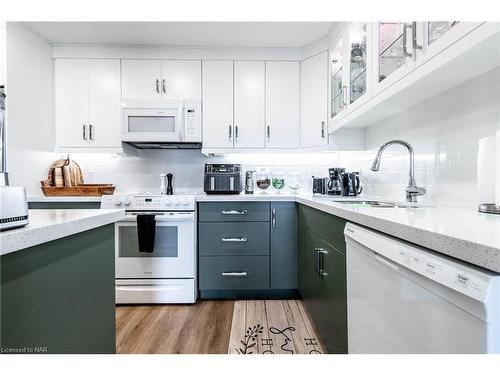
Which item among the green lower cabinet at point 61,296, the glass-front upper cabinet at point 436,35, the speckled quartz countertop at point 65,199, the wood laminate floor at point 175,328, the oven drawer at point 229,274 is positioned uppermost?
the glass-front upper cabinet at point 436,35

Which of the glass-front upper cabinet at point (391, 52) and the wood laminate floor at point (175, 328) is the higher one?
the glass-front upper cabinet at point (391, 52)

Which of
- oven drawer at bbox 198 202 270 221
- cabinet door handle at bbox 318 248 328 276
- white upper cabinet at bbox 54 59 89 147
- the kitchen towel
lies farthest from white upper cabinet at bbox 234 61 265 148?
white upper cabinet at bbox 54 59 89 147

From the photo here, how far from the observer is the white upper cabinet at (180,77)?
252cm

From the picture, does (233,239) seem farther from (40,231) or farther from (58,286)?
(40,231)

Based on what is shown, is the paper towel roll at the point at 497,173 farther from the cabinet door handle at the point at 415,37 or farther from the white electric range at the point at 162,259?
the white electric range at the point at 162,259

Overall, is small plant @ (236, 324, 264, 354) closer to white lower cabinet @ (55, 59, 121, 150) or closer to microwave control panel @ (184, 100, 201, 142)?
microwave control panel @ (184, 100, 201, 142)

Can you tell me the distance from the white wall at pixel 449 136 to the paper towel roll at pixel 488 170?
18 cm

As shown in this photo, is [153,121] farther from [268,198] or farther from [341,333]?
[341,333]

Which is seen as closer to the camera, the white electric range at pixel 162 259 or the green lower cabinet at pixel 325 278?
Answer: the green lower cabinet at pixel 325 278

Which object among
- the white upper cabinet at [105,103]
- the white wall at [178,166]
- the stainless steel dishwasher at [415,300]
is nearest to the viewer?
the stainless steel dishwasher at [415,300]

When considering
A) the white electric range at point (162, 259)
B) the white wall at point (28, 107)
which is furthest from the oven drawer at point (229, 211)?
the white wall at point (28, 107)

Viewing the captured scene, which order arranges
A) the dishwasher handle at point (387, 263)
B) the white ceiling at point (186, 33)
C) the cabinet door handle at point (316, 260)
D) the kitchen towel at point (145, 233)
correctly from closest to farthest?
the dishwasher handle at point (387, 263)
the cabinet door handle at point (316, 260)
the kitchen towel at point (145, 233)
the white ceiling at point (186, 33)

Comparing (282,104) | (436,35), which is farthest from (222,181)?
(436,35)

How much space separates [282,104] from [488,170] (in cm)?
187
